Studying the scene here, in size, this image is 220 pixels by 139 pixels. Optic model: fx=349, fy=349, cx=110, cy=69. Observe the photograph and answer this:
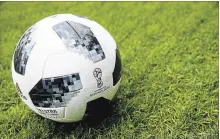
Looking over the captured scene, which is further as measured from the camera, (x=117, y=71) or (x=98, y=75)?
(x=117, y=71)

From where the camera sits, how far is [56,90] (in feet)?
7.73

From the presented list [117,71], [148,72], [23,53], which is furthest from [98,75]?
[148,72]

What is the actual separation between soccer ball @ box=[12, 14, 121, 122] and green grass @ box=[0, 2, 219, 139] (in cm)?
39

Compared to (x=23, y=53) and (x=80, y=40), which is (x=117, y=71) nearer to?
(x=80, y=40)

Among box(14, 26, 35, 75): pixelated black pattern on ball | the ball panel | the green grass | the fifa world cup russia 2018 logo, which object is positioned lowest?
the green grass

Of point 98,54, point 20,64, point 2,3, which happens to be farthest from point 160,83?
point 2,3

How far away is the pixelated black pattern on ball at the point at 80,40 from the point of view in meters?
2.37

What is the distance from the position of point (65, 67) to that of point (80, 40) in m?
0.22

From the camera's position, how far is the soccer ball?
234cm

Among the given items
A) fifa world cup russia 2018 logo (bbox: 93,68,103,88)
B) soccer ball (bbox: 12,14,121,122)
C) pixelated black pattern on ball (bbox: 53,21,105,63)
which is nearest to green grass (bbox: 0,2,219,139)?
soccer ball (bbox: 12,14,121,122)

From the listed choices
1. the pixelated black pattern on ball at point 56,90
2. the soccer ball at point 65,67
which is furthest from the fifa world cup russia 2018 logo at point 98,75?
the pixelated black pattern on ball at point 56,90

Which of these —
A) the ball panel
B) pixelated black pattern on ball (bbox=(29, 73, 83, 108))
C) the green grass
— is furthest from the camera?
the green grass

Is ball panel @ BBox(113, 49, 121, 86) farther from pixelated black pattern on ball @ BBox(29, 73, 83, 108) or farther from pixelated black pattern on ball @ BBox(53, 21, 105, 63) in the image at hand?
pixelated black pattern on ball @ BBox(29, 73, 83, 108)

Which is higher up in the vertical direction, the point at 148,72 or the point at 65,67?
the point at 65,67
